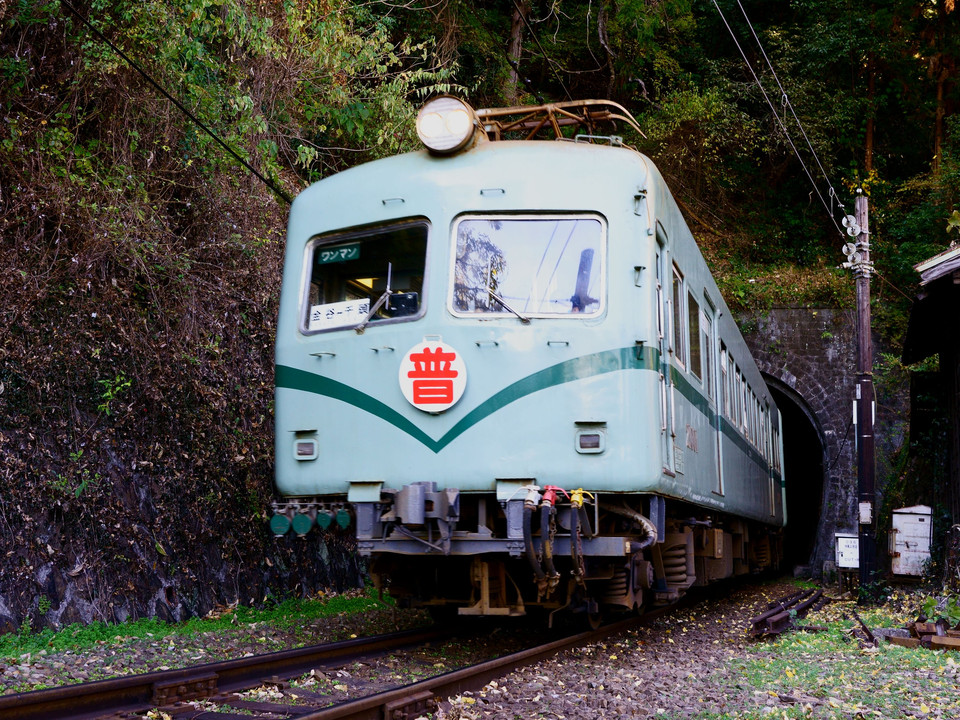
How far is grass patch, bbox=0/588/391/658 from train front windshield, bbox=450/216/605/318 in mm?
2874

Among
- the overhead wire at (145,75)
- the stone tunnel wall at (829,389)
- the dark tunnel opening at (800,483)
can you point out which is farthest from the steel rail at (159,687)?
the dark tunnel opening at (800,483)

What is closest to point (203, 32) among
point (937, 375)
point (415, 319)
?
point (415, 319)

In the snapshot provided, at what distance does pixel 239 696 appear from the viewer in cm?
500

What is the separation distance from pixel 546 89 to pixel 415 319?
19.7 m

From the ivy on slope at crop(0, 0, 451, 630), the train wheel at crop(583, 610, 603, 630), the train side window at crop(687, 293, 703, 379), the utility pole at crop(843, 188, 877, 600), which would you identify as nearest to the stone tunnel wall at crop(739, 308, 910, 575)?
the utility pole at crop(843, 188, 877, 600)

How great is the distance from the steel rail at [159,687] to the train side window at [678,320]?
3.06 metres

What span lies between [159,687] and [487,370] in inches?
100

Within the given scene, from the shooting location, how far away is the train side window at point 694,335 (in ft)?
25.4

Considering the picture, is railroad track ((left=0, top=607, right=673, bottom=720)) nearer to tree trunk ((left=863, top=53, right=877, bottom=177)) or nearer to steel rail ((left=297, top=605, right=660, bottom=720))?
steel rail ((left=297, top=605, right=660, bottom=720))

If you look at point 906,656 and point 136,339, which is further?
point 136,339

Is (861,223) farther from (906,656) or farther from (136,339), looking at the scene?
(136,339)

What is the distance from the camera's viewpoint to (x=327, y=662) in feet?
20.0

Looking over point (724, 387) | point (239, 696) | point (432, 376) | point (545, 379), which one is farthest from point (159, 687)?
point (724, 387)

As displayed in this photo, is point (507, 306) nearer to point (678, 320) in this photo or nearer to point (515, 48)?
point (678, 320)
